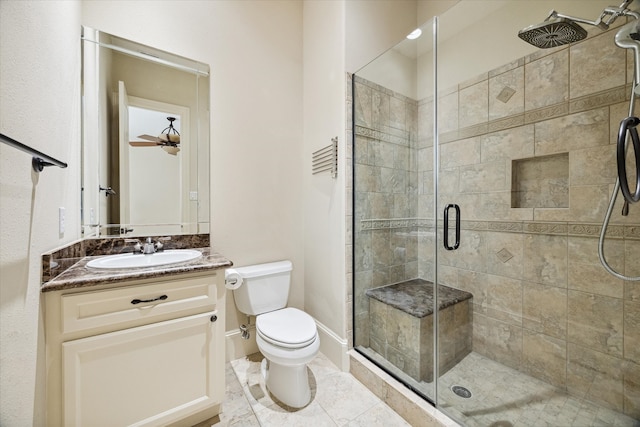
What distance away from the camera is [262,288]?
1.88 m

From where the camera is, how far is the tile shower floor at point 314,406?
142 cm

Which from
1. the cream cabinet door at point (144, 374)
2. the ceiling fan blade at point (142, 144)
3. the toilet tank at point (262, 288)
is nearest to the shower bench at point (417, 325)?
the toilet tank at point (262, 288)

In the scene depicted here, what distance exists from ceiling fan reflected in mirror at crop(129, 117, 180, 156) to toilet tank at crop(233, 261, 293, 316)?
94 cm

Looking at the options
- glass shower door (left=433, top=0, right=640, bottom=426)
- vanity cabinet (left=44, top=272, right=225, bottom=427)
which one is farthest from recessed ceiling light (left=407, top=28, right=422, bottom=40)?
vanity cabinet (left=44, top=272, right=225, bottom=427)

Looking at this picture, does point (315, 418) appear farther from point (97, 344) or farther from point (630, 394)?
Result: point (630, 394)

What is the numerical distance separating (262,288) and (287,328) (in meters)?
0.39

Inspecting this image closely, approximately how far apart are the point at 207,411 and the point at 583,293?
7.32 ft

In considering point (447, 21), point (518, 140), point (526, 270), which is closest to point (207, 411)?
point (526, 270)

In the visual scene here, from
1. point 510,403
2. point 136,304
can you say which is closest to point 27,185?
point 136,304

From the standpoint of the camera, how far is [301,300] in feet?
7.55

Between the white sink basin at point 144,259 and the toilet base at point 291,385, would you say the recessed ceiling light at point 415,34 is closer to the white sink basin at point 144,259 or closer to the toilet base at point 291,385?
the white sink basin at point 144,259

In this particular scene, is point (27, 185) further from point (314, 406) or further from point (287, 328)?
point (314, 406)

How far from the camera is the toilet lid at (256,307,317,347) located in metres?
1.47

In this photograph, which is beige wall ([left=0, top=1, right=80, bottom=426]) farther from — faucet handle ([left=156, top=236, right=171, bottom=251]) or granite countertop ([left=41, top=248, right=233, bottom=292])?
faucet handle ([left=156, top=236, right=171, bottom=251])
